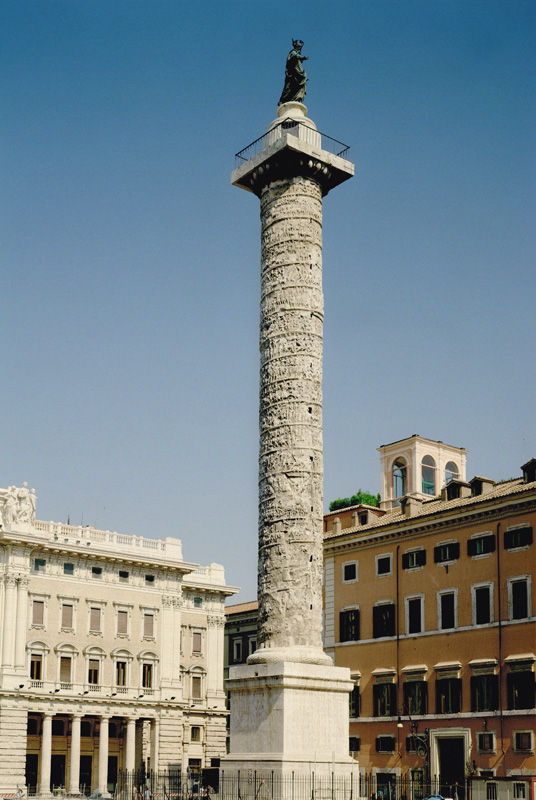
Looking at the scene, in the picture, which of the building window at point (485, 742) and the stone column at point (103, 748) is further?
the stone column at point (103, 748)

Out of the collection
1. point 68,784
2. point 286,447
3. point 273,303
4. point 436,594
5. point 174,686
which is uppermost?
point 273,303

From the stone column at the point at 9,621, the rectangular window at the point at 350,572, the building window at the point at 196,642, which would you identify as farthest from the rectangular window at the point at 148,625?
the rectangular window at the point at 350,572

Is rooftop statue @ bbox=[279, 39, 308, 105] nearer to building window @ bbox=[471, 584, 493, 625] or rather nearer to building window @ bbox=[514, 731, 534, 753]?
building window @ bbox=[471, 584, 493, 625]

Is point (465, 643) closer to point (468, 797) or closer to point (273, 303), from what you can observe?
point (468, 797)

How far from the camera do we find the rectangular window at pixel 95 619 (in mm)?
46031

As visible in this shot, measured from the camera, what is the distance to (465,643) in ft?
107

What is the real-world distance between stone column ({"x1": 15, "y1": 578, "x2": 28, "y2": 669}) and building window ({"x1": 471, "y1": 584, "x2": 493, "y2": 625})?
64.8 feet

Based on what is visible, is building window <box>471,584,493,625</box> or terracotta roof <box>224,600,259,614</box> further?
terracotta roof <box>224,600,259,614</box>

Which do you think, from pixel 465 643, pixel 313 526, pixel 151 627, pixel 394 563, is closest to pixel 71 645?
pixel 151 627

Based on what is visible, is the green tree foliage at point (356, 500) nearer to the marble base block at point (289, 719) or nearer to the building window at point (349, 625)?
the building window at point (349, 625)

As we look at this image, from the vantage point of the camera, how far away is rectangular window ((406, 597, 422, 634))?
113 ft

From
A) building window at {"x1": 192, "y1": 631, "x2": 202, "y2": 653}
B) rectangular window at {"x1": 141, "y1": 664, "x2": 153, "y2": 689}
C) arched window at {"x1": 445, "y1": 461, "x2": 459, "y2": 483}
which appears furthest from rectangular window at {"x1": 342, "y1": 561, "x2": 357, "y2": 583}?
building window at {"x1": 192, "y1": 631, "x2": 202, "y2": 653}

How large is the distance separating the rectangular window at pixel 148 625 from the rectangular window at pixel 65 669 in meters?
4.13

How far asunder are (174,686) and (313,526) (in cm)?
2836
